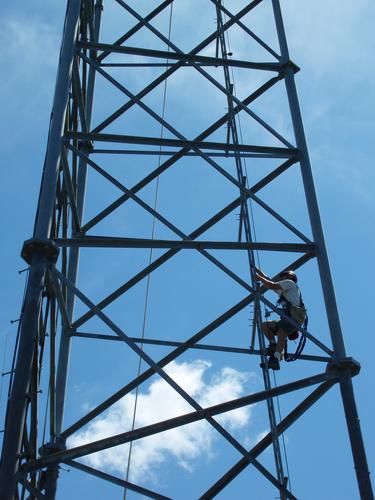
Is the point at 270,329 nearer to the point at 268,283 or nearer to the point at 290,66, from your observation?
the point at 268,283

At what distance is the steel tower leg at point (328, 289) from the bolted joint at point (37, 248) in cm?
301

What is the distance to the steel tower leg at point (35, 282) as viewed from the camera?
7.36 meters

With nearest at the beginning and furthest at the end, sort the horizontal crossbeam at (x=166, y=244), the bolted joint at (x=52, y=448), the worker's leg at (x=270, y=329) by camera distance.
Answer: the bolted joint at (x=52, y=448) < the horizontal crossbeam at (x=166, y=244) < the worker's leg at (x=270, y=329)

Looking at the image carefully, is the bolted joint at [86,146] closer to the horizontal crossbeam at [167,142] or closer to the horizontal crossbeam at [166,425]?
the horizontal crossbeam at [167,142]

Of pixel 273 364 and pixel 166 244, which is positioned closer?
pixel 166 244

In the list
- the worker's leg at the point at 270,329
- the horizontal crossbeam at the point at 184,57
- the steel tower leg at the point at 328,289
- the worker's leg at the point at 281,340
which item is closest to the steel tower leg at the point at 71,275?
the horizontal crossbeam at the point at 184,57

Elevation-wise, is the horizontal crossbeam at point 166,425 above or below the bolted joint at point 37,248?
below

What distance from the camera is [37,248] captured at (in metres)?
8.49

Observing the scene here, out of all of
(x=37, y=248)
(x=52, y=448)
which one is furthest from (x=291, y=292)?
(x=52, y=448)

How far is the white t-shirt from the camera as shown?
9766 mm

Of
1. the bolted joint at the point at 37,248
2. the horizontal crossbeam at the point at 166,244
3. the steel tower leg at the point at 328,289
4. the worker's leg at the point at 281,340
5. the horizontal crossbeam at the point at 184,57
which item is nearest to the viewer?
the steel tower leg at the point at 328,289

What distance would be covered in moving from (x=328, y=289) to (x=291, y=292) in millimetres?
762

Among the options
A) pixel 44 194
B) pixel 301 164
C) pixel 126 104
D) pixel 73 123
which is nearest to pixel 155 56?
pixel 126 104

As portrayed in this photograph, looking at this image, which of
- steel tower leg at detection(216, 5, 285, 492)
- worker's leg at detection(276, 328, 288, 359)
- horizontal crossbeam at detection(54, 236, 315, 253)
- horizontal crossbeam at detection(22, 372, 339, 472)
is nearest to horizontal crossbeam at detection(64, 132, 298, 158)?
steel tower leg at detection(216, 5, 285, 492)
